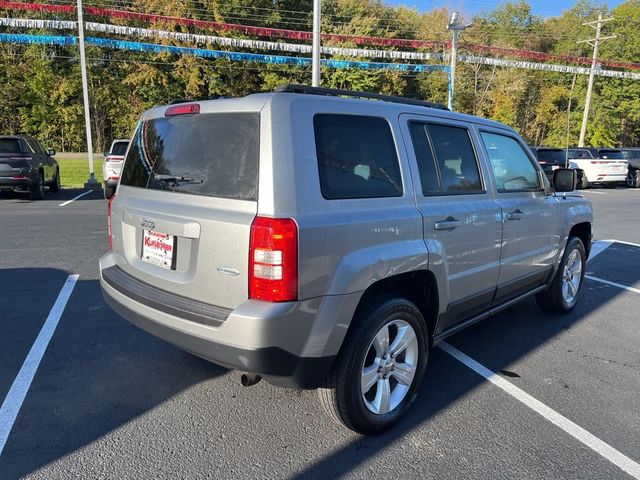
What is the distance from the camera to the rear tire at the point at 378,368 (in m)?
2.62

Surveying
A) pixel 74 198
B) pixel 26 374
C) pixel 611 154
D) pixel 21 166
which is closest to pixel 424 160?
pixel 26 374

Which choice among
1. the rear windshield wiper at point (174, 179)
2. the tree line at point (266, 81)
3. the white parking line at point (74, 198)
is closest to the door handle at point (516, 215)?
the rear windshield wiper at point (174, 179)

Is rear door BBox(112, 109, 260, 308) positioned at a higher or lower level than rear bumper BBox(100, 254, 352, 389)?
higher

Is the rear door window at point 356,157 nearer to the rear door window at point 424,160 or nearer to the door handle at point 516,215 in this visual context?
the rear door window at point 424,160

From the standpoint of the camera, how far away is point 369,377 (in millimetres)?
2816

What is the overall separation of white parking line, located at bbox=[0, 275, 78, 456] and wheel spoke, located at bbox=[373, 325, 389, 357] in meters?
2.12

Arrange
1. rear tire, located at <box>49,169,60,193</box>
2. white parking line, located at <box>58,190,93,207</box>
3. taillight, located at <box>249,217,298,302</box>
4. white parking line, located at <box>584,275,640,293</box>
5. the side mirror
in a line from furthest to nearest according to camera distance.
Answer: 1. rear tire, located at <box>49,169,60,193</box>
2. white parking line, located at <box>58,190,93,207</box>
3. white parking line, located at <box>584,275,640,293</box>
4. the side mirror
5. taillight, located at <box>249,217,298,302</box>

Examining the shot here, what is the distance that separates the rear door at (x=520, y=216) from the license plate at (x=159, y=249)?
8.03 ft

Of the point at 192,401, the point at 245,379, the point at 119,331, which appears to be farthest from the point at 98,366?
the point at 245,379

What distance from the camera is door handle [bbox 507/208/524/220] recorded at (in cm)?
378

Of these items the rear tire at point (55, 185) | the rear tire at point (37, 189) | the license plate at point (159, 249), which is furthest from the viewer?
the rear tire at point (55, 185)

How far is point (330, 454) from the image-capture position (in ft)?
8.67

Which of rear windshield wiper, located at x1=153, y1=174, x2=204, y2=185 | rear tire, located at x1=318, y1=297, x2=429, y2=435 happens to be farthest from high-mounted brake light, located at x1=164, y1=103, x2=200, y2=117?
rear tire, located at x1=318, y1=297, x2=429, y2=435

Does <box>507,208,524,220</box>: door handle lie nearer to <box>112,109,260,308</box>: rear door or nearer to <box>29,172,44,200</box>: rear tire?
<box>112,109,260,308</box>: rear door
